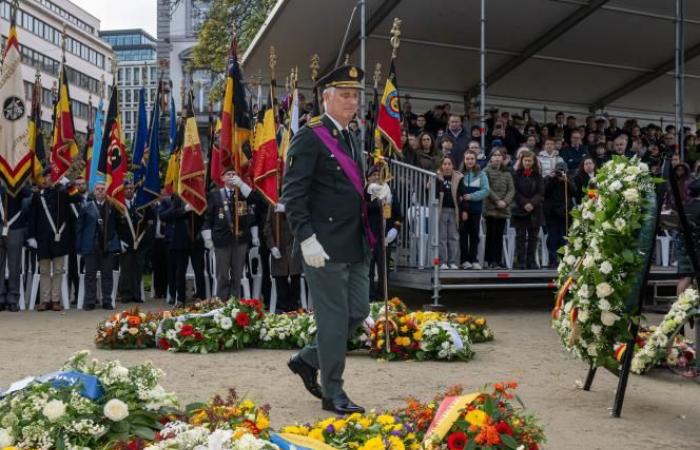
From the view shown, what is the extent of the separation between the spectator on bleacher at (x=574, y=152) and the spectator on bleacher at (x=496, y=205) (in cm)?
268

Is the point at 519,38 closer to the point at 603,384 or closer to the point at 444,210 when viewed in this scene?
the point at 444,210

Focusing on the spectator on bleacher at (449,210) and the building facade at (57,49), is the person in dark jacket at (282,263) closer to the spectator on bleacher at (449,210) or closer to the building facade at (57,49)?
the spectator on bleacher at (449,210)

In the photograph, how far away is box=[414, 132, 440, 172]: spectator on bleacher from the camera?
480 inches

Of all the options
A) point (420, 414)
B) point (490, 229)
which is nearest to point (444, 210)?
point (490, 229)

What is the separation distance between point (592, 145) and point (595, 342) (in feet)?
31.9

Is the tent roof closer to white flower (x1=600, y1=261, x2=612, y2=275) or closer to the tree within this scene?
white flower (x1=600, y1=261, x2=612, y2=275)

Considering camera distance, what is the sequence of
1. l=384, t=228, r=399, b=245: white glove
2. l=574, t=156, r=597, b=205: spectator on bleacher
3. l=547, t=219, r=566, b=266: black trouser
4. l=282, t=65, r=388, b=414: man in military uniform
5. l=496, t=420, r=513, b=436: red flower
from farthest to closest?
1. l=574, t=156, r=597, b=205: spectator on bleacher
2. l=547, t=219, r=566, b=266: black trouser
3. l=384, t=228, r=399, b=245: white glove
4. l=282, t=65, r=388, b=414: man in military uniform
5. l=496, t=420, r=513, b=436: red flower

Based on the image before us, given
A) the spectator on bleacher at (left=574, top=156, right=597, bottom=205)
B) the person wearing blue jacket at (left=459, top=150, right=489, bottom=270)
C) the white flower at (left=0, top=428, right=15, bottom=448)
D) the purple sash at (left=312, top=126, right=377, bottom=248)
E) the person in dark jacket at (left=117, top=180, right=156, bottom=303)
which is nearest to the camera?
the white flower at (left=0, top=428, right=15, bottom=448)

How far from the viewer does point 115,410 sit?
335cm

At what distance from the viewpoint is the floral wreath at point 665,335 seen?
644 cm

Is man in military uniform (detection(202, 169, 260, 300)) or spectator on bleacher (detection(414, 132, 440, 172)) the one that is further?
spectator on bleacher (detection(414, 132, 440, 172))

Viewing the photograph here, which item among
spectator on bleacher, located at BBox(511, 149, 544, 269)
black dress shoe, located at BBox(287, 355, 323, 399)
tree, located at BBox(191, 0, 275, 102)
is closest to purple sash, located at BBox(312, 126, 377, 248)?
black dress shoe, located at BBox(287, 355, 323, 399)

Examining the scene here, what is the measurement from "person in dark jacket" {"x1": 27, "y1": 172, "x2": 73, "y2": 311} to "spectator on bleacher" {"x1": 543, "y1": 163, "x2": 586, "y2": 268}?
7347 mm

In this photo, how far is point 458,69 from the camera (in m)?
16.4
